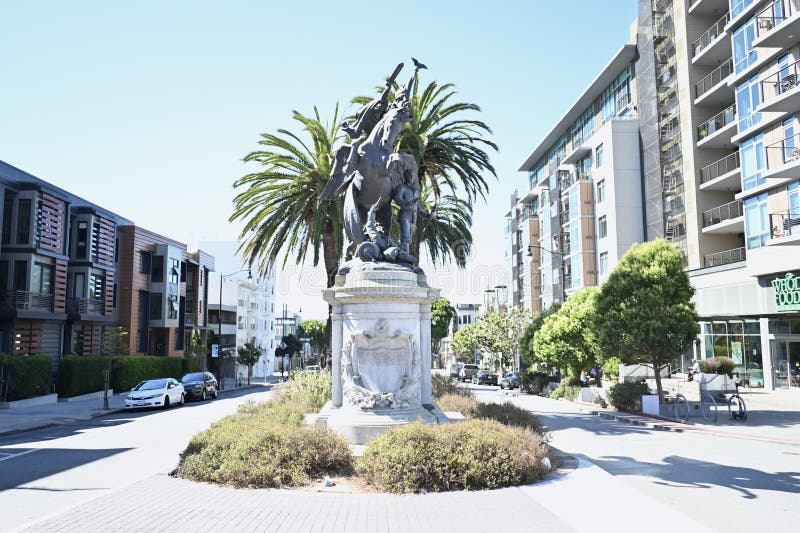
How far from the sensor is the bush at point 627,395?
2408 centimetres

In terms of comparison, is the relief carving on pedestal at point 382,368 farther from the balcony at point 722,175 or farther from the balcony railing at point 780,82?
the balcony at point 722,175

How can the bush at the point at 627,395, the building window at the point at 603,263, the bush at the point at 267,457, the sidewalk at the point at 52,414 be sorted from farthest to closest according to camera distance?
the building window at the point at 603,263, the bush at the point at 627,395, the sidewalk at the point at 52,414, the bush at the point at 267,457

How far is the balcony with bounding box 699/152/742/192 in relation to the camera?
37531 millimetres

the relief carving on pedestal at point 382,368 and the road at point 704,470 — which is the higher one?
the relief carving on pedestal at point 382,368

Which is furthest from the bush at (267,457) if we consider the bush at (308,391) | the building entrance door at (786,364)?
the building entrance door at (786,364)

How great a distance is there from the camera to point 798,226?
26953mm

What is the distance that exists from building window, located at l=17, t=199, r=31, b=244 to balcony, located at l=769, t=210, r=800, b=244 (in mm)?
36663

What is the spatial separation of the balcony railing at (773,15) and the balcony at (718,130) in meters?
6.86

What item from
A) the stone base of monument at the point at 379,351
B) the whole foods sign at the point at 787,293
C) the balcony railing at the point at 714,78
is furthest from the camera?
the balcony railing at the point at 714,78

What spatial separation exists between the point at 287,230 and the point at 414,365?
13064 mm

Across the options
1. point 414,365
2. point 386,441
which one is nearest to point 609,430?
point 414,365

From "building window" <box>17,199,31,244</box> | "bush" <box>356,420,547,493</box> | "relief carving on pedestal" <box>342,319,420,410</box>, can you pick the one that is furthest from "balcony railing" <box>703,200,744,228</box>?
"building window" <box>17,199,31,244</box>

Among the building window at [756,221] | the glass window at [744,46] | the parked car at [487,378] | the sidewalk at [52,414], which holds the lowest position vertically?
the parked car at [487,378]

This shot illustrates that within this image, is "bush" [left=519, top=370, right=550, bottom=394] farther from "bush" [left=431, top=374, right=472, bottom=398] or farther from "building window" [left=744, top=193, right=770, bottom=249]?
"bush" [left=431, top=374, right=472, bottom=398]
